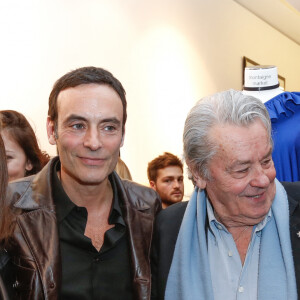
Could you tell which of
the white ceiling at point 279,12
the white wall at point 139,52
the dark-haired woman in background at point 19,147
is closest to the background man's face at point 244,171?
the dark-haired woman in background at point 19,147

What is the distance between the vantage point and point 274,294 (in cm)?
192

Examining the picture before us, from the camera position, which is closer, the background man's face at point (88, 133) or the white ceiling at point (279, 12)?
the background man's face at point (88, 133)

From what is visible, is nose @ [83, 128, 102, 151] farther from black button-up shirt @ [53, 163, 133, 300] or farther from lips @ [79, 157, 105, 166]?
black button-up shirt @ [53, 163, 133, 300]

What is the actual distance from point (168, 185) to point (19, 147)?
90.5 inches

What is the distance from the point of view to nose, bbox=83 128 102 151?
Answer: 2.21 metres

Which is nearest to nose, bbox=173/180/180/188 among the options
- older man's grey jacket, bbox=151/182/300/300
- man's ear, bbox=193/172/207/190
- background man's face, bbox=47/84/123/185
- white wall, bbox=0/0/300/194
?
white wall, bbox=0/0/300/194

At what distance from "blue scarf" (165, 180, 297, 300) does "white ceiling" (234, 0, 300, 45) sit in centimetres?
526

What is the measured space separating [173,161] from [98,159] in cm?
301

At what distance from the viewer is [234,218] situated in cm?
208

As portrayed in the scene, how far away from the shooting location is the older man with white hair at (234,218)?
1957mm

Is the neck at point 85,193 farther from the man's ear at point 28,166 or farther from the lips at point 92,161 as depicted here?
the man's ear at point 28,166

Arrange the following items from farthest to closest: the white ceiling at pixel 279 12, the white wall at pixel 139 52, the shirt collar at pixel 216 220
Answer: the white ceiling at pixel 279 12 < the white wall at pixel 139 52 < the shirt collar at pixel 216 220

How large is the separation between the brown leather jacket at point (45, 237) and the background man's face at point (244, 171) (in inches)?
17.2

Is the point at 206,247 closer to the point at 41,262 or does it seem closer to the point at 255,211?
the point at 255,211
